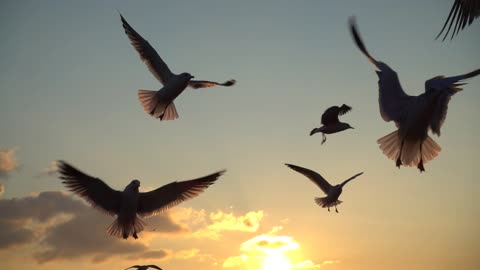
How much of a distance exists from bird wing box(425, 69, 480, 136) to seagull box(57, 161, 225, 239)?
16.6 ft

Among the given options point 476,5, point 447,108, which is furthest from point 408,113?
point 476,5

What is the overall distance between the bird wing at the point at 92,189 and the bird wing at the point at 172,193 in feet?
1.87

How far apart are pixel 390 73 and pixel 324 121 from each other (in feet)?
16.5

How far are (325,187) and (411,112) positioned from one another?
21.9ft

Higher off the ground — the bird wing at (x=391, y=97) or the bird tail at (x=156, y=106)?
the bird tail at (x=156, y=106)

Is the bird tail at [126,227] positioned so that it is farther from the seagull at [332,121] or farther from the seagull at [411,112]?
the seagull at [411,112]

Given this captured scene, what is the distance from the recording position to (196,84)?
47.8ft

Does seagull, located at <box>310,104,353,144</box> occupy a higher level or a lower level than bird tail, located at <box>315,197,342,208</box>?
higher

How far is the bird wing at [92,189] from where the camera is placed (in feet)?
36.9

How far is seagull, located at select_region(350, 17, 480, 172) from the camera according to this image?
8250mm

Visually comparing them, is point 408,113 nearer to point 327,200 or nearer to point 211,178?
point 211,178

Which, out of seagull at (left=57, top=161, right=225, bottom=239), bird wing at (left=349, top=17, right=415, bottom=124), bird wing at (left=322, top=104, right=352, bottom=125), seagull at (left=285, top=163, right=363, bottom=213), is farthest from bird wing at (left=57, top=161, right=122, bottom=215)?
bird wing at (left=349, top=17, right=415, bottom=124)

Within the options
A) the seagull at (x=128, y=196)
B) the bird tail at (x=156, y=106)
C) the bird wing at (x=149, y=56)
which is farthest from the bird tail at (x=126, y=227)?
the bird wing at (x=149, y=56)

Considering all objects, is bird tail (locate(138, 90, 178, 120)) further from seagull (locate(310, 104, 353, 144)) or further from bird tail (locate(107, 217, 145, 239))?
seagull (locate(310, 104, 353, 144))
